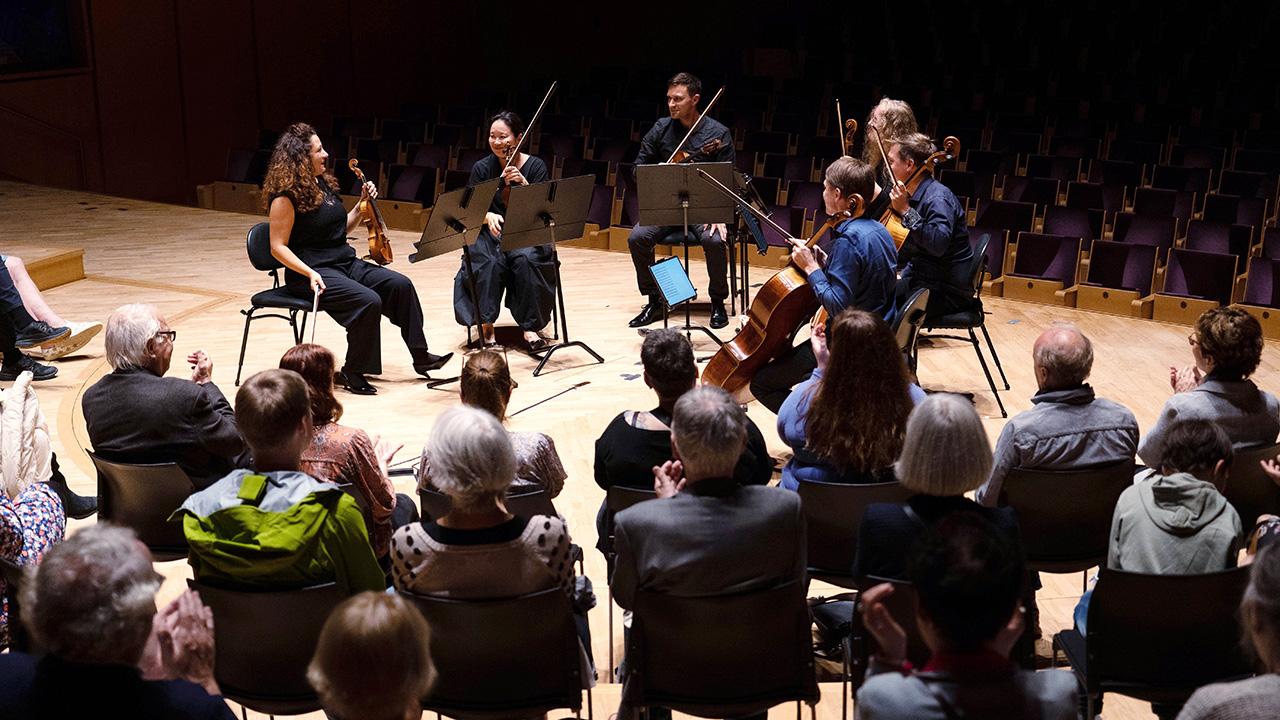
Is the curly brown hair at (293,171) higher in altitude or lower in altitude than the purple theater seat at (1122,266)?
higher

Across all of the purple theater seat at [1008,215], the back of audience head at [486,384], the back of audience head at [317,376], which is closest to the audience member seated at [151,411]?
the back of audience head at [317,376]

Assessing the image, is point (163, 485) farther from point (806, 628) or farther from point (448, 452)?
point (806, 628)

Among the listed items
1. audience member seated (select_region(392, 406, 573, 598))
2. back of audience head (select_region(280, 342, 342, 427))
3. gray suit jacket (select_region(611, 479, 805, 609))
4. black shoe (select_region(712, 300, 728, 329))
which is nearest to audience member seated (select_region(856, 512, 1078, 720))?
gray suit jacket (select_region(611, 479, 805, 609))

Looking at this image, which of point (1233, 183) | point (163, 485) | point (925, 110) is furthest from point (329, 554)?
point (925, 110)

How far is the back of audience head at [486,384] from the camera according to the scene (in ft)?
10.9

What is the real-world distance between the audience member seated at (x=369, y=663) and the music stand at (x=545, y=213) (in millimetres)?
4066

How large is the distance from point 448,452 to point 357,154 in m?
8.55

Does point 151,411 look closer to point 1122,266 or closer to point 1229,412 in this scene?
point 1229,412

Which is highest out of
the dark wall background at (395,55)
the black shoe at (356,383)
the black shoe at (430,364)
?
the dark wall background at (395,55)

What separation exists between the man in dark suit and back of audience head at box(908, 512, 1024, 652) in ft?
2.55

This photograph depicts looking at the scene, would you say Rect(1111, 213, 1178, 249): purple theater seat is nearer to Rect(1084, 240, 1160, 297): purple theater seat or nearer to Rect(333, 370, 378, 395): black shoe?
Rect(1084, 240, 1160, 297): purple theater seat

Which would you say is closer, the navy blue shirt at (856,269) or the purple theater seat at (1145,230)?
the navy blue shirt at (856,269)

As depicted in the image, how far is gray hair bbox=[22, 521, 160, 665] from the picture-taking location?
194cm

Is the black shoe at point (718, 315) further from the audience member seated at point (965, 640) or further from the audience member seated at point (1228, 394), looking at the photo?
the audience member seated at point (965, 640)
